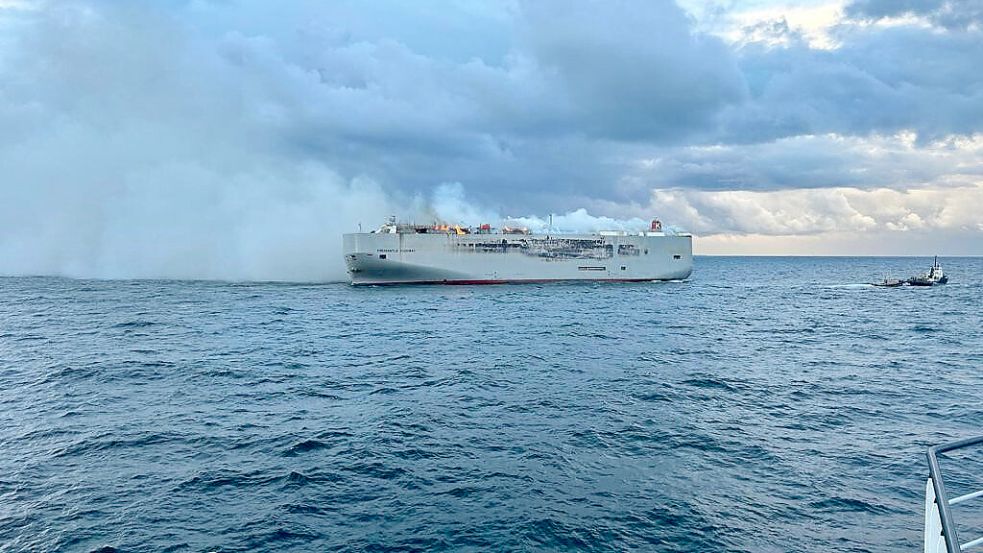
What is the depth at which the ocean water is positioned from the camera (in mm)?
14273

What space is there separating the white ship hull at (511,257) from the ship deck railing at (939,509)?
84.6 metres

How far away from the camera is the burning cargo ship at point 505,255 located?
294 feet

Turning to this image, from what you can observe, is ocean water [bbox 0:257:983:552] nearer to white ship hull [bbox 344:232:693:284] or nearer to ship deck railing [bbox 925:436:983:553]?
ship deck railing [bbox 925:436:983:553]

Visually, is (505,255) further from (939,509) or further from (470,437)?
(939,509)

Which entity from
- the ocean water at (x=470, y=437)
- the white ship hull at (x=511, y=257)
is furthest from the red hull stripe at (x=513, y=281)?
the ocean water at (x=470, y=437)

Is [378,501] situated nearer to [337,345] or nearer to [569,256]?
[337,345]

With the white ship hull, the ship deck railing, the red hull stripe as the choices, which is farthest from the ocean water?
the red hull stripe

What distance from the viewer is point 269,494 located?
1587 centimetres

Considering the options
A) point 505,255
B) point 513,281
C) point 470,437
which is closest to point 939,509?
point 470,437

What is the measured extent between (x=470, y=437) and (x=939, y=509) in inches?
676

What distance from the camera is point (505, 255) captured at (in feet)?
318

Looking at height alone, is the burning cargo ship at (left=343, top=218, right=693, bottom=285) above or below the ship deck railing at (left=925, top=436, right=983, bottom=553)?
above

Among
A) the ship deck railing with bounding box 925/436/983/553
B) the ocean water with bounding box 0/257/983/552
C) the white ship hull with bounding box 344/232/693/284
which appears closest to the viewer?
the ship deck railing with bounding box 925/436/983/553

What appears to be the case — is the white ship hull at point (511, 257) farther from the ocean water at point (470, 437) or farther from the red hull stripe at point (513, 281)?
the ocean water at point (470, 437)
